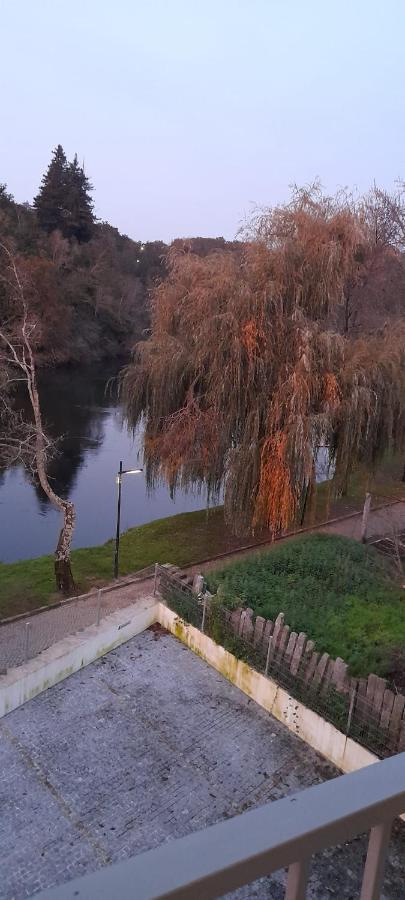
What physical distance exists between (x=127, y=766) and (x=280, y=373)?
8.64 m

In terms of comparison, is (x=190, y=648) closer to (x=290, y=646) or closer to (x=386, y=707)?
(x=290, y=646)

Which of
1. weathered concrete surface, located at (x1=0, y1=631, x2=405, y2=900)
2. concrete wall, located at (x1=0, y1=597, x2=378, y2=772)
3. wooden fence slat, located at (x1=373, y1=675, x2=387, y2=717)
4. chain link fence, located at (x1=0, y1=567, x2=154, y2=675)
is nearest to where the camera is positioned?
weathered concrete surface, located at (x1=0, y1=631, x2=405, y2=900)

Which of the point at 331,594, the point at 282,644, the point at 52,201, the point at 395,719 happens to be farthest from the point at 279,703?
the point at 52,201

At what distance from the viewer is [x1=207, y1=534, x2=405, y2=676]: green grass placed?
339 inches

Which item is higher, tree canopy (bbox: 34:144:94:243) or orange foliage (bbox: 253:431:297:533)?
tree canopy (bbox: 34:144:94:243)

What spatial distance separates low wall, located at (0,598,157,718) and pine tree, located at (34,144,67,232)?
47.4 meters

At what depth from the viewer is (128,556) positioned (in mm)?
15523

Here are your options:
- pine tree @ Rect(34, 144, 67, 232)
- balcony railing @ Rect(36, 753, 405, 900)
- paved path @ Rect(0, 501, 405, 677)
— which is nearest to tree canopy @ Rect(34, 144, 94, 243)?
pine tree @ Rect(34, 144, 67, 232)

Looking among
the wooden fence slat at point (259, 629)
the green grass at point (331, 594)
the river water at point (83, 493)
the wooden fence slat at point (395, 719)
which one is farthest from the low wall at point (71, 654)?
the river water at point (83, 493)

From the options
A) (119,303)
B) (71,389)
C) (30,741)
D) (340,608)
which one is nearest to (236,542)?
(340,608)

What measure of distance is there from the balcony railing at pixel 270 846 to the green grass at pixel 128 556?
11.9 metres

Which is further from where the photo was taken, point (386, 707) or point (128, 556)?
point (128, 556)

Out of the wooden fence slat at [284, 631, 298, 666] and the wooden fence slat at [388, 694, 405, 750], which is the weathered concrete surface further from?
the wooden fence slat at [388, 694, 405, 750]

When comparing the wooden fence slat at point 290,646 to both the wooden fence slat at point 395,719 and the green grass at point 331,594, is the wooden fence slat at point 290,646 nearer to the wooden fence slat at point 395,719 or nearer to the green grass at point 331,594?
the green grass at point 331,594
